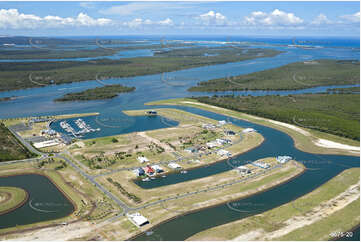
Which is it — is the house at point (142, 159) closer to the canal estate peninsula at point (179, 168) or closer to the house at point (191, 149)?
the canal estate peninsula at point (179, 168)

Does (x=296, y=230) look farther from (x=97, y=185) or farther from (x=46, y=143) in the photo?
(x=46, y=143)

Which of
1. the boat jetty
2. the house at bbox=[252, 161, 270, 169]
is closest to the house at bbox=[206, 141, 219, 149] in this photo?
the house at bbox=[252, 161, 270, 169]

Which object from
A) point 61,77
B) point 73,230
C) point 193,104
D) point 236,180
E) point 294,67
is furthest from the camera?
point 294,67

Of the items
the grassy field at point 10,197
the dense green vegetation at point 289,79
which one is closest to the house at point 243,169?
the grassy field at point 10,197

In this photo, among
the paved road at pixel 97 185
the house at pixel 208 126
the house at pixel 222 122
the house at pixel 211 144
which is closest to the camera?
the paved road at pixel 97 185

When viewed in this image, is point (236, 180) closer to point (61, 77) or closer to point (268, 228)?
point (268, 228)

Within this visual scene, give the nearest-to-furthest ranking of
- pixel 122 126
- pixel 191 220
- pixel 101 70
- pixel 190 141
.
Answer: pixel 191 220 → pixel 190 141 → pixel 122 126 → pixel 101 70

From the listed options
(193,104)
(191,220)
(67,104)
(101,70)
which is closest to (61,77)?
(101,70)

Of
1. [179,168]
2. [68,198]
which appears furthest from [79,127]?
[68,198]
